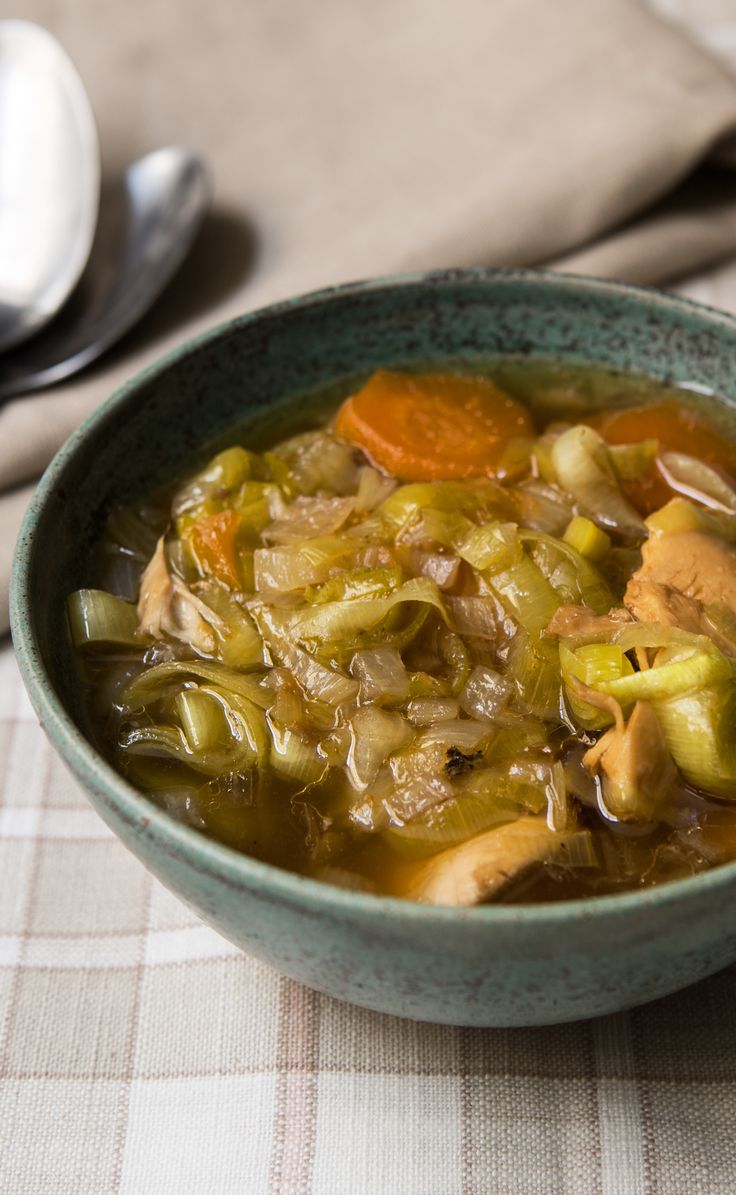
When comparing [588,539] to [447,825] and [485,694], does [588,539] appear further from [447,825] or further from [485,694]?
[447,825]

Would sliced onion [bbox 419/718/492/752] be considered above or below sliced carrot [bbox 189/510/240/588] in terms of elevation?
below

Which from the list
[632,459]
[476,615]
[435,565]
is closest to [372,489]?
[435,565]

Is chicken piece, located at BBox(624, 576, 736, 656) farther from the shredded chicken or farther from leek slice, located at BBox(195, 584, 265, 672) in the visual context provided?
leek slice, located at BBox(195, 584, 265, 672)

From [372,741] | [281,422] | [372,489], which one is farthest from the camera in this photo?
[281,422]

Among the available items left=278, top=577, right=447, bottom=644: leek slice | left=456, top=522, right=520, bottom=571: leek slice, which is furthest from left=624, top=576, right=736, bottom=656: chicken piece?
left=278, top=577, right=447, bottom=644: leek slice

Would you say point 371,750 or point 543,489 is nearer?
point 371,750

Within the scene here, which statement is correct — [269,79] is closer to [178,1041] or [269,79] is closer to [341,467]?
[341,467]

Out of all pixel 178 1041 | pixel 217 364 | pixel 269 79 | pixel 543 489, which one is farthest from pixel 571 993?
pixel 269 79
